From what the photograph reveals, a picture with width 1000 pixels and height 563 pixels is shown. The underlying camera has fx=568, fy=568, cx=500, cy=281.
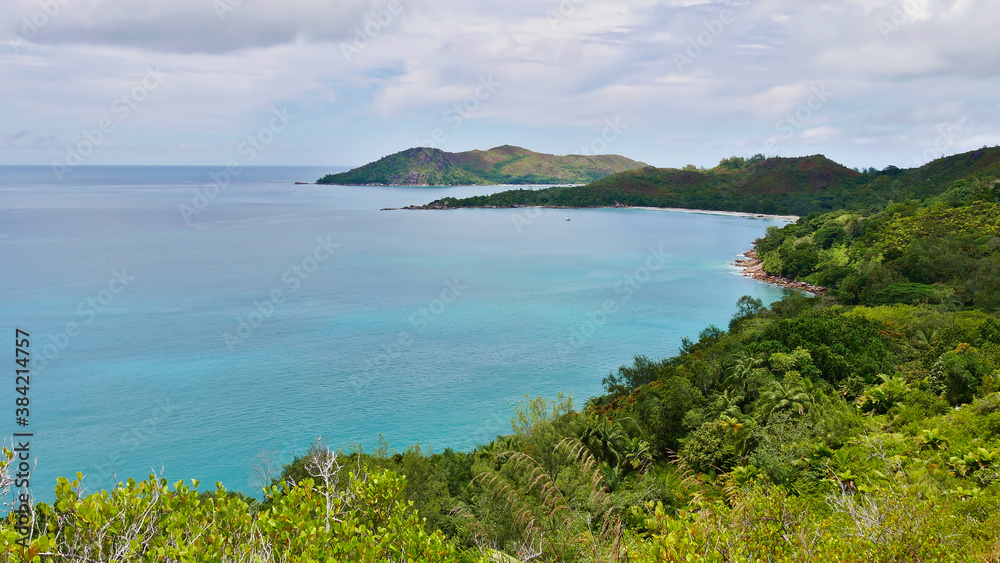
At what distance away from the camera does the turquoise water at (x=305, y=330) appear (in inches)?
944

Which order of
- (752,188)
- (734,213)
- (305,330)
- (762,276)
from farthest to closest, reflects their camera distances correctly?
(752,188), (734,213), (762,276), (305,330)

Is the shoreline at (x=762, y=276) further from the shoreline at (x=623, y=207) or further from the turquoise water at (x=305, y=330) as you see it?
the shoreline at (x=623, y=207)

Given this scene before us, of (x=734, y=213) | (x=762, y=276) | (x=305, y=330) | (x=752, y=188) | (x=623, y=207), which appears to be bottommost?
(x=305, y=330)

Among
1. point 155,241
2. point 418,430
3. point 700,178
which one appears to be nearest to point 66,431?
point 418,430

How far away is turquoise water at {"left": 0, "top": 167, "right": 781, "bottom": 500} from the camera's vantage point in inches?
944

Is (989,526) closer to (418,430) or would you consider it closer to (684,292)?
(418,430)

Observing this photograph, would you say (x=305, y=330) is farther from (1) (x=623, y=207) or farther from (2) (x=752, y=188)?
(2) (x=752, y=188)

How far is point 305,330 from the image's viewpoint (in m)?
36.9

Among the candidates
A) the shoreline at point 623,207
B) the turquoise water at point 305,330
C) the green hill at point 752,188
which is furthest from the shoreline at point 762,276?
the green hill at point 752,188

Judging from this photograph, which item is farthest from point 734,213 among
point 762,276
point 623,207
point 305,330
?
point 305,330

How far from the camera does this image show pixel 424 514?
13070 millimetres

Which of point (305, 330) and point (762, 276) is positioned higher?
point (762, 276)

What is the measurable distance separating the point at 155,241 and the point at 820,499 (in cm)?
7676

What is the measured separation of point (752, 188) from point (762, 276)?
8480 centimetres
